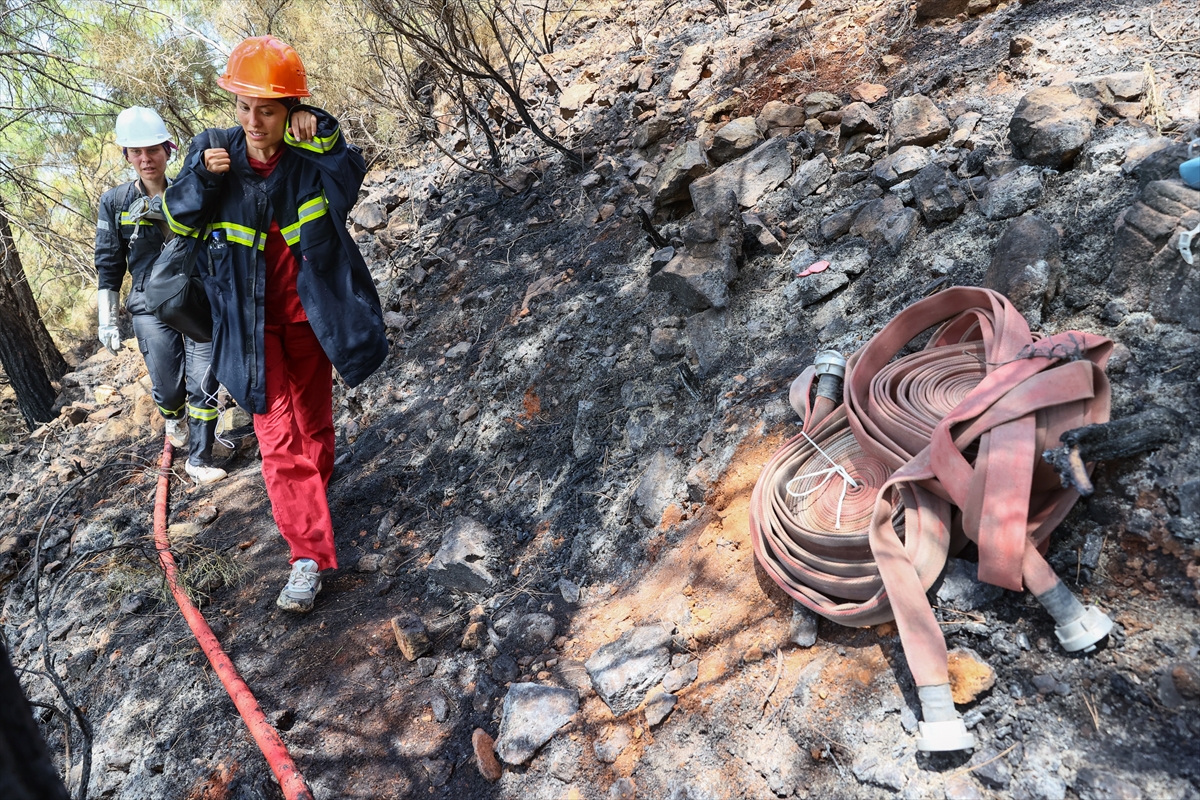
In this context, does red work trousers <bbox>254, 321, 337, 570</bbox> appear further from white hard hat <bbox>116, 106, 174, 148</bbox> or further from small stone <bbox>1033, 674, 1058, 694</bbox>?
small stone <bbox>1033, 674, 1058, 694</bbox>

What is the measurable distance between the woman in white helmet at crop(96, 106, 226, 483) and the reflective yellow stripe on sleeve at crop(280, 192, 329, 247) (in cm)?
147

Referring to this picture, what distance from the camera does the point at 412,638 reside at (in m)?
2.86

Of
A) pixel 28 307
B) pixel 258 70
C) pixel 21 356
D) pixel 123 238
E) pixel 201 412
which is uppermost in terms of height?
pixel 28 307

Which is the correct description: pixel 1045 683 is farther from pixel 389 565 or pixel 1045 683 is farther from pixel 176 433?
pixel 176 433

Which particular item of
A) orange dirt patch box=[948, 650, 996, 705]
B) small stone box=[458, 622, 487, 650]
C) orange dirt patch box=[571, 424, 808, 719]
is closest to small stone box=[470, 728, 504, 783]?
orange dirt patch box=[571, 424, 808, 719]

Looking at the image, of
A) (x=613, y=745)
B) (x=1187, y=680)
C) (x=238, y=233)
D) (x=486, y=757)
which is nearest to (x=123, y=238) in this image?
(x=238, y=233)

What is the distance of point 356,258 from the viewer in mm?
3260

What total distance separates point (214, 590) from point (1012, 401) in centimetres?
356

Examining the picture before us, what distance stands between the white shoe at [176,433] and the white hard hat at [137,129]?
1.76 m

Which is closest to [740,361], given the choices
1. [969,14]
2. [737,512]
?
[737,512]

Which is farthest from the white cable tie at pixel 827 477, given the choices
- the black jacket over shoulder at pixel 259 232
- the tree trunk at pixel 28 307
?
the tree trunk at pixel 28 307

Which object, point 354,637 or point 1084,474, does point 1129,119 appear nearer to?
point 1084,474

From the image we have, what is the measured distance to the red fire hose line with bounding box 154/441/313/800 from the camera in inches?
91.1

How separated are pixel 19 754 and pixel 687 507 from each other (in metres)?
2.21
